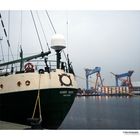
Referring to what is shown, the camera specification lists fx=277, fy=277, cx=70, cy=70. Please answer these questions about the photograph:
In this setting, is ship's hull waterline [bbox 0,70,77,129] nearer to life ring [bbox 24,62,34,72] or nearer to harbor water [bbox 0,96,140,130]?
life ring [bbox 24,62,34,72]

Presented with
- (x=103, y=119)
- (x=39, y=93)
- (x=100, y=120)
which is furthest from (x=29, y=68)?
(x=103, y=119)

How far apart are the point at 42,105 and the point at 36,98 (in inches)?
12.2

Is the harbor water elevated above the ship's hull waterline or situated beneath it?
situated beneath

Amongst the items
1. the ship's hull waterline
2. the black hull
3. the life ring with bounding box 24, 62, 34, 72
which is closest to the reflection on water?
the black hull

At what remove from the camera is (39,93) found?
30.5ft

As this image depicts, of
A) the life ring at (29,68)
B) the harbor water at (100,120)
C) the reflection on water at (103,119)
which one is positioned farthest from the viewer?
the reflection on water at (103,119)

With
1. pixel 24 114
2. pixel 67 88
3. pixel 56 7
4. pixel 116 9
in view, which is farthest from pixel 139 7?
pixel 24 114

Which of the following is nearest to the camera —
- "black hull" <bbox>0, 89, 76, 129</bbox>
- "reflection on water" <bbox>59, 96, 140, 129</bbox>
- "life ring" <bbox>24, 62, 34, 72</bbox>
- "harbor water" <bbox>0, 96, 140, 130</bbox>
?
"black hull" <bbox>0, 89, 76, 129</bbox>

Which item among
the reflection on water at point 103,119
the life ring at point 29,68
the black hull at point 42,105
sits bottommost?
the reflection on water at point 103,119

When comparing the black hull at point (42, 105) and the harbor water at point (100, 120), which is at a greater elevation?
the black hull at point (42, 105)

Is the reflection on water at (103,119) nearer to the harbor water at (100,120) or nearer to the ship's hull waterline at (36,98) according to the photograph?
the harbor water at (100,120)

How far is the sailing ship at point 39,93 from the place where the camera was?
9.34 meters

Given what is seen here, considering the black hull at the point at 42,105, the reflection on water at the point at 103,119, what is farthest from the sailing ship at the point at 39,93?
the reflection on water at the point at 103,119

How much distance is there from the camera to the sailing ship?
9.34m
